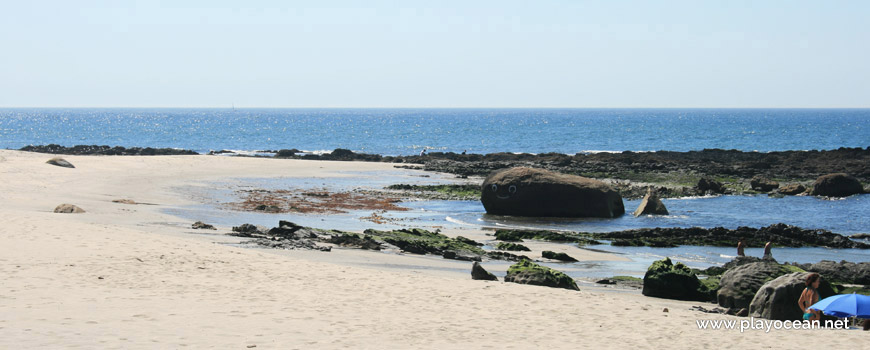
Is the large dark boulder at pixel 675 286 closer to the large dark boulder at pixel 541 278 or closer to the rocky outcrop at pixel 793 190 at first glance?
the large dark boulder at pixel 541 278

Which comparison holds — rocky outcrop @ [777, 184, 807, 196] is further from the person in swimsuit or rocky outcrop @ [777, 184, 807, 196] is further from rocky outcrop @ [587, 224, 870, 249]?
the person in swimsuit

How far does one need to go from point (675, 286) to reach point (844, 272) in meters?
4.51

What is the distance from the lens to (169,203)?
26953mm

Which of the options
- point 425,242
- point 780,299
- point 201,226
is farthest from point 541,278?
point 201,226

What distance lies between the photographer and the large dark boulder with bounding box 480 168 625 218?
27.7 m

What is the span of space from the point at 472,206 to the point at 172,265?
18.0m

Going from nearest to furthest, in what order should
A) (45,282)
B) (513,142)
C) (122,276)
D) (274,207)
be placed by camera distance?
1. (45,282)
2. (122,276)
3. (274,207)
4. (513,142)

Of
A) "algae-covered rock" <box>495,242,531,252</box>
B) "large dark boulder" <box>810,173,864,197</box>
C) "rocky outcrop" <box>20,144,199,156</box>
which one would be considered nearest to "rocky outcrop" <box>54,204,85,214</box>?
"algae-covered rock" <box>495,242,531,252</box>

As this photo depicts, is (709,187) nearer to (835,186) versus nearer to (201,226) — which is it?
(835,186)

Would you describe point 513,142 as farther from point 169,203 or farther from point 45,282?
point 45,282

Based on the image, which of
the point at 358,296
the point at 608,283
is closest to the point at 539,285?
the point at 608,283

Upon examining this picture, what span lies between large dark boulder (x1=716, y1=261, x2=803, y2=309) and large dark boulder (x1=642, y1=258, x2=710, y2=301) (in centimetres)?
55

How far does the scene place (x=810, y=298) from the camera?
10750mm

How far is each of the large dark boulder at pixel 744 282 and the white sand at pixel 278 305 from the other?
0.70m
